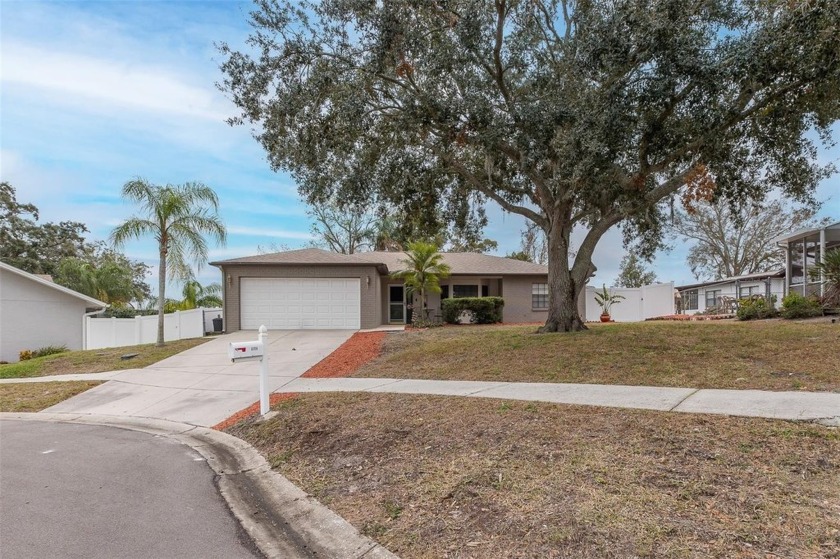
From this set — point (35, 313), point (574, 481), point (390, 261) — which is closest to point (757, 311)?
point (390, 261)

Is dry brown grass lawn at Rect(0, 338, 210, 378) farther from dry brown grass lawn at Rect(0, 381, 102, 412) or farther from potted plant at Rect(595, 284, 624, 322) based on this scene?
potted plant at Rect(595, 284, 624, 322)

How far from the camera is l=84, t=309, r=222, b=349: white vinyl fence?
67.5 feet

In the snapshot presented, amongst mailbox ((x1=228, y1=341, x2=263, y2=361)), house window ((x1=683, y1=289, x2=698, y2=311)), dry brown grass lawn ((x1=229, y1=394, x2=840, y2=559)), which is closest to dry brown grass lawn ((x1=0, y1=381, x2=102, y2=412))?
mailbox ((x1=228, y1=341, x2=263, y2=361))

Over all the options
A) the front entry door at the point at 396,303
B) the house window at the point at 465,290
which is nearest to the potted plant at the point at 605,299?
the house window at the point at 465,290

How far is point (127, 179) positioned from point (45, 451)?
11.0 m

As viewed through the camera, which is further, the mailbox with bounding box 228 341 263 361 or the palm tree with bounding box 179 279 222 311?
the palm tree with bounding box 179 279 222 311

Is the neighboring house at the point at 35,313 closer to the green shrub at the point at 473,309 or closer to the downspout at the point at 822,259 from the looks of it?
the green shrub at the point at 473,309

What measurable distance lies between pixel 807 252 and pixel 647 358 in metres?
15.3

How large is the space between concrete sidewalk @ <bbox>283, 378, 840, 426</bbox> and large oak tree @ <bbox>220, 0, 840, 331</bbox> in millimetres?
3882

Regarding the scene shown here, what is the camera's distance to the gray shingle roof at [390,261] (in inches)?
784

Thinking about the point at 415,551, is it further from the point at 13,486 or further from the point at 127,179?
the point at 127,179

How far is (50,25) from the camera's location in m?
9.11

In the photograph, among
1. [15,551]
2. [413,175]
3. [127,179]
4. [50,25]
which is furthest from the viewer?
[127,179]

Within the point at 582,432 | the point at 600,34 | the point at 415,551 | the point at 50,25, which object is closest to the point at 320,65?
the point at 50,25
